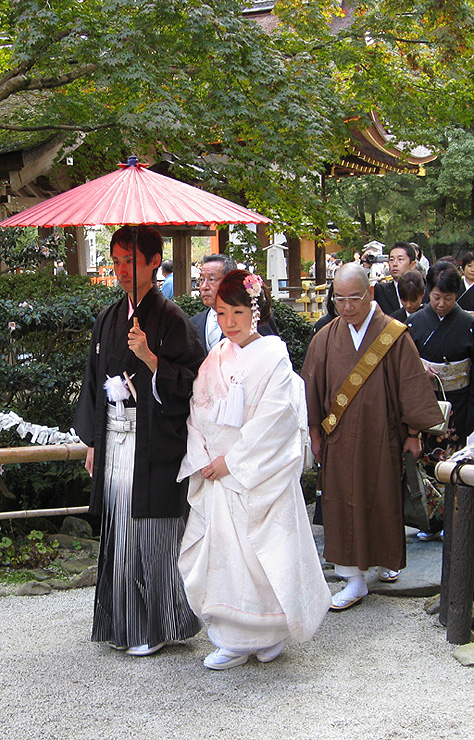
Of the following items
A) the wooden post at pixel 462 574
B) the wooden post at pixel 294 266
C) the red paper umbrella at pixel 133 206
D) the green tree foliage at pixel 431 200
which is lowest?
the wooden post at pixel 462 574

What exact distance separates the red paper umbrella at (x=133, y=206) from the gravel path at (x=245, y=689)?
1.91 meters

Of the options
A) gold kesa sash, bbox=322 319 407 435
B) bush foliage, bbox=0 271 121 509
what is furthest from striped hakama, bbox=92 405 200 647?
bush foliage, bbox=0 271 121 509

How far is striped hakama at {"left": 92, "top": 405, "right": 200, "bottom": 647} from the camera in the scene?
3514 millimetres

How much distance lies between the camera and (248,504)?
330 centimetres

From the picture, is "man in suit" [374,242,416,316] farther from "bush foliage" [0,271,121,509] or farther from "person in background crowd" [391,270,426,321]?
"bush foliage" [0,271,121,509]

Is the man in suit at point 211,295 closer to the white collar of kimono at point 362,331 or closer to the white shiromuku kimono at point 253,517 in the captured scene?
the white collar of kimono at point 362,331

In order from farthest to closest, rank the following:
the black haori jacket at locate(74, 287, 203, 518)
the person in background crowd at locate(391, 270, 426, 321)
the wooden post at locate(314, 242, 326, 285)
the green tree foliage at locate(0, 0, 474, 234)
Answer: the wooden post at locate(314, 242, 326, 285) → the green tree foliage at locate(0, 0, 474, 234) → the person in background crowd at locate(391, 270, 426, 321) → the black haori jacket at locate(74, 287, 203, 518)

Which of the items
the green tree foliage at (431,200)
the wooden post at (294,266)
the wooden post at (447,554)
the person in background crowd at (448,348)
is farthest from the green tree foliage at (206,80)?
the green tree foliage at (431,200)

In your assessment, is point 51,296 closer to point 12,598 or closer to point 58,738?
point 12,598

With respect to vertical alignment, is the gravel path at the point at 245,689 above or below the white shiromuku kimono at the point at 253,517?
below

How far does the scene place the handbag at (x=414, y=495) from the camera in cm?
412

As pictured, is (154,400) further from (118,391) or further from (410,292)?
(410,292)

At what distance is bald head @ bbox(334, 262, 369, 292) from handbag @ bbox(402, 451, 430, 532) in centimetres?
96

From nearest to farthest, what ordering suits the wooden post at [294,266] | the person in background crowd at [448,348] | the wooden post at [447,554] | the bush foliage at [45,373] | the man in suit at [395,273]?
the wooden post at [447,554]
the person in background crowd at [448,348]
the bush foliage at [45,373]
the man in suit at [395,273]
the wooden post at [294,266]
